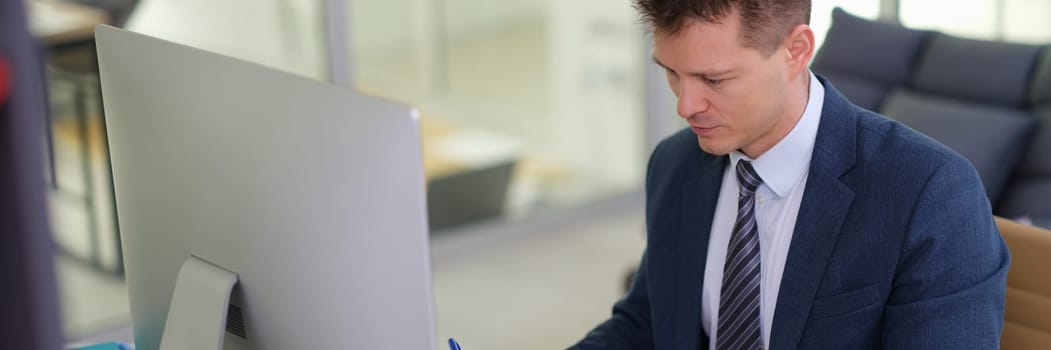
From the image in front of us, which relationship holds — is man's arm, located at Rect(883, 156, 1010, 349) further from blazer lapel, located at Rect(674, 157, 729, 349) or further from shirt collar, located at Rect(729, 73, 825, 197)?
blazer lapel, located at Rect(674, 157, 729, 349)

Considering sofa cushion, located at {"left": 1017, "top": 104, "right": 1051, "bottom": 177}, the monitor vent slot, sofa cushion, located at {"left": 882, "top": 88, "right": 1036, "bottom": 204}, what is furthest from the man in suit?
sofa cushion, located at {"left": 1017, "top": 104, "right": 1051, "bottom": 177}

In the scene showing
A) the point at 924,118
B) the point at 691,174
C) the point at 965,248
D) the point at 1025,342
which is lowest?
the point at 1025,342

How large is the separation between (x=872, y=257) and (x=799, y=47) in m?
0.30

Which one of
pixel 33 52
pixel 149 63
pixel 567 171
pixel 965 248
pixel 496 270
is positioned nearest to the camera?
pixel 33 52

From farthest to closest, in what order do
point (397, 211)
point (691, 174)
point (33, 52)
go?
point (691, 174) < point (397, 211) < point (33, 52)

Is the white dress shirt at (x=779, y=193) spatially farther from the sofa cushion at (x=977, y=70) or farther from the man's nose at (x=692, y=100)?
the sofa cushion at (x=977, y=70)

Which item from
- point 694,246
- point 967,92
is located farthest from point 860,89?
point 694,246

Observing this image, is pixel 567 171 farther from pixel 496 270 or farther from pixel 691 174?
pixel 691 174

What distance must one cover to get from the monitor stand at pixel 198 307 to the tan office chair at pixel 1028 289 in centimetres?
107

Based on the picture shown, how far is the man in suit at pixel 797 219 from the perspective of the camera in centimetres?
157

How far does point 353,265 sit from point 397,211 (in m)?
0.11

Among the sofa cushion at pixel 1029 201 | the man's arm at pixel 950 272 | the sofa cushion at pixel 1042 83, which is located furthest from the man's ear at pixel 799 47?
the sofa cushion at pixel 1042 83

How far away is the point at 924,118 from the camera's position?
336 centimetres

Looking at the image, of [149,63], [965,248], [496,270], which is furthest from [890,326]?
[496,270]
